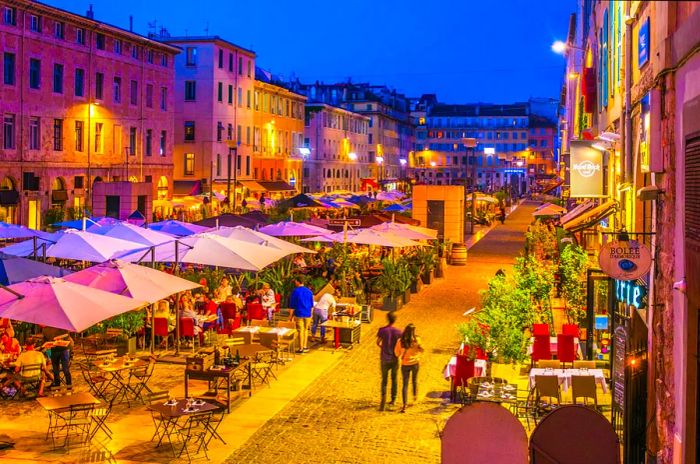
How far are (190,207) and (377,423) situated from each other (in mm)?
48298

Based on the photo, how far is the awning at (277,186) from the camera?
84.3m

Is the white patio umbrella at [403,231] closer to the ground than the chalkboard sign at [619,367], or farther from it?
farther from it

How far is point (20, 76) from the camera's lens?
50.0 meters

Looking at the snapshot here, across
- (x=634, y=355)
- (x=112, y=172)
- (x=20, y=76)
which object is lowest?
(x=634, y=355)

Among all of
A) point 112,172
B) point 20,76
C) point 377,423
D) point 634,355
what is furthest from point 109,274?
point 112,172

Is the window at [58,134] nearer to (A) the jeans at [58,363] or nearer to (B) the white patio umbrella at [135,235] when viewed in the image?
(B) the white patio umbrella at [135,235]

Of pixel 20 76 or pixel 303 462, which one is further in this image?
pixel 20 76

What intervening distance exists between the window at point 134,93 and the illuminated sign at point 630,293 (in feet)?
165

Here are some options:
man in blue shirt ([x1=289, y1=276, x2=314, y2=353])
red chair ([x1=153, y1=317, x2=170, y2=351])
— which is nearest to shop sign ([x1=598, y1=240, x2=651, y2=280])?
man in blue shirt ([x1=289, y1=276, x2=314, y2=353])

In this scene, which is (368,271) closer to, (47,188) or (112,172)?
(47,188)

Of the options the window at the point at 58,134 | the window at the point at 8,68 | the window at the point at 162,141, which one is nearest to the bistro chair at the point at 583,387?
the window at the point at 8,68

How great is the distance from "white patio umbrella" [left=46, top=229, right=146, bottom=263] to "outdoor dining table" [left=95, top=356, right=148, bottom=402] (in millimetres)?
5885

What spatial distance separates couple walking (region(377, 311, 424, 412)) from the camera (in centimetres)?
1541

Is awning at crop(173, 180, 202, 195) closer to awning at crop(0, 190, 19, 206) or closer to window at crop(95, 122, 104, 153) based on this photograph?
window at crop(95, 122, 104, 153)
